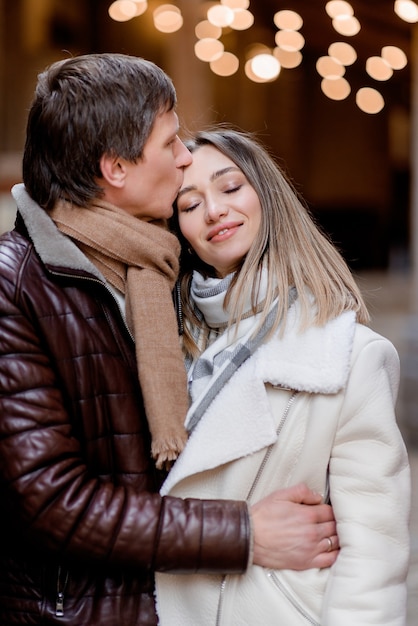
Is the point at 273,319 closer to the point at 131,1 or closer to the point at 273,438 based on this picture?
the point at 273,438

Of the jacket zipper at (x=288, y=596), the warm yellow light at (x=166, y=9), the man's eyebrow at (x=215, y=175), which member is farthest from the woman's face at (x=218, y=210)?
the warm yellow light at (x=166, y=9)

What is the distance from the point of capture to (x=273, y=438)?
2.09 meters

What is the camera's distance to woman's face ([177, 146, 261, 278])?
243cm

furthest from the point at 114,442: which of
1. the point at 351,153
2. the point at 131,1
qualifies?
the point at 351,153

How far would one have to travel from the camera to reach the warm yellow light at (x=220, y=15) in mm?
10141

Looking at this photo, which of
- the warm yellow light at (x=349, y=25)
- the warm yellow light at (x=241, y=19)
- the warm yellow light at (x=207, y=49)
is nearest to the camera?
the warm yellow light at (x=349, y=25)

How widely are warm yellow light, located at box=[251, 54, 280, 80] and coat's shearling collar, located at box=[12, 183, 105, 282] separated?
11.0 metres

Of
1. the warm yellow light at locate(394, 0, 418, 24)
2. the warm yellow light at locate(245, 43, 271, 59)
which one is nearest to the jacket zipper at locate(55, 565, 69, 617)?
the warm yellow light at locate(394, 0, 418, 24)

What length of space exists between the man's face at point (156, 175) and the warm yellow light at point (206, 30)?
8.79 m

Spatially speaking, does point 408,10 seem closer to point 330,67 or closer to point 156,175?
point 330,67

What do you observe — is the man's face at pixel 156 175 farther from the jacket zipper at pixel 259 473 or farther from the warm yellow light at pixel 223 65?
the warm yellow light at pixel 223 65

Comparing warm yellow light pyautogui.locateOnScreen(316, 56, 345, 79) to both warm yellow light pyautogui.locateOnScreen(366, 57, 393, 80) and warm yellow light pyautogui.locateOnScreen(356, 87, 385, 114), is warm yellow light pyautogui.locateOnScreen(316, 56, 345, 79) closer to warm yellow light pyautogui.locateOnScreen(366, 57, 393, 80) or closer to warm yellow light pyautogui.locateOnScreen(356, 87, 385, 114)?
warm yellow light pyautogui.locateOnScreen(366, 57, 393, 80)

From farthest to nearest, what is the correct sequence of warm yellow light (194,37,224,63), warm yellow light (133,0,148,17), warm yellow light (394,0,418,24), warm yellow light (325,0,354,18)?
1. warm yellow light (133,0,148,17)
2. warm yellow light (194,37,224,63)
3. warm yellow light (325,0,354,18)
4. warm yellow light (394,0,418,24)

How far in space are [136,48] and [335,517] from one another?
1183cm
